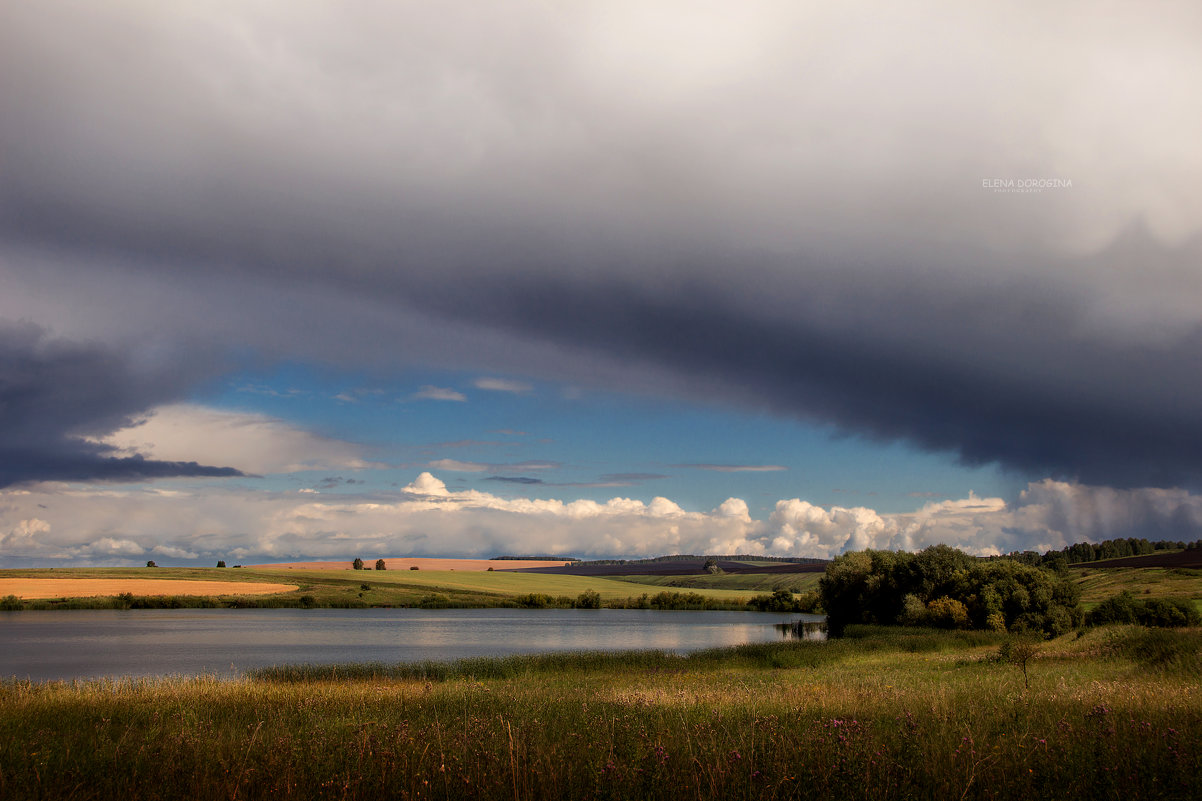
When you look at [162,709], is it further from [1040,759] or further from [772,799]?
[1040,759]

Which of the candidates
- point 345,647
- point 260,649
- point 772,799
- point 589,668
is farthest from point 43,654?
point 772,799

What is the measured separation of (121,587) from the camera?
117 meters

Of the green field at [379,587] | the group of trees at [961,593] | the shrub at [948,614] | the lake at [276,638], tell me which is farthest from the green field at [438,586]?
the shrub at [948,614]

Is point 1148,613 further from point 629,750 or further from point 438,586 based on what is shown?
point 438,586

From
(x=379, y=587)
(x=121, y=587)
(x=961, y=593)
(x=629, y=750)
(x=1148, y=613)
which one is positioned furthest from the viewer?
(x=379, y=587)

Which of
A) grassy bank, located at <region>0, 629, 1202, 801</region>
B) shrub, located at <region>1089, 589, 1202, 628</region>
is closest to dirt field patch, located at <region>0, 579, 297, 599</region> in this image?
grassy bank, located at <region>0, 629, 1202, 801</region>

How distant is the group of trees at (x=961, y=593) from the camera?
65.1 m

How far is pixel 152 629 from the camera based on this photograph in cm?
7431

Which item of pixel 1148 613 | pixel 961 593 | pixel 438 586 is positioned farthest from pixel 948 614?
pixel 438 586

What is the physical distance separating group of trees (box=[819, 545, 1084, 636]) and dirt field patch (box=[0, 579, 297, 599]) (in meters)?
97.8

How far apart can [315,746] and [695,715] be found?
269 inches

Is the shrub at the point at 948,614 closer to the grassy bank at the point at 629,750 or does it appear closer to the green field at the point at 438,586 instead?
the green field at the point at 438,586

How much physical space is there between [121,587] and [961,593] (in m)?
125

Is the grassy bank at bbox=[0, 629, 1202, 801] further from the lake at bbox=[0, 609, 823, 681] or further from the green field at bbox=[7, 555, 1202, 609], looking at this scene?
the green field at bbox=[7, 555, 1202, 609]
